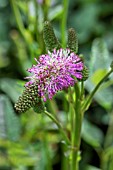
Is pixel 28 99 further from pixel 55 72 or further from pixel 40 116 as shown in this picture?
pixel 40 116

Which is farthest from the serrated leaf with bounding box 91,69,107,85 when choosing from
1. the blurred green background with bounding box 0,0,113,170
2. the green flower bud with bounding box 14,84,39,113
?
the green flower bud with bounding box 14,84,39,113

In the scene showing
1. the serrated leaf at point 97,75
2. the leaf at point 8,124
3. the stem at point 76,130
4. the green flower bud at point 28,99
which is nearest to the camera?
the green flower bud at point 28,99

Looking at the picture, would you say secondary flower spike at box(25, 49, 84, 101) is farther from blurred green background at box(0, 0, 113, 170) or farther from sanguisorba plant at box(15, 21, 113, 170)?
blurred green background at box(0, 0, 113, 170)

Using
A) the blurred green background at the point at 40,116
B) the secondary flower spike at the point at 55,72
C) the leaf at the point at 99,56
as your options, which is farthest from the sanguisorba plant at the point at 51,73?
the leaf at the point at 99,56

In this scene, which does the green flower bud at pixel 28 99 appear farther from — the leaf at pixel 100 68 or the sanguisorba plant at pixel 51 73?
the leaf at pixel 100 68

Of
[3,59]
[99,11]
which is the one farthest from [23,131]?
[99,11]

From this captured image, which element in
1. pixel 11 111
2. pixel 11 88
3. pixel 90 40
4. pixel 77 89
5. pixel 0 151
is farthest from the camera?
pixel 90 40

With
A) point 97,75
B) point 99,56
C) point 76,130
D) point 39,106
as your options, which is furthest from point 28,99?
point 99,56

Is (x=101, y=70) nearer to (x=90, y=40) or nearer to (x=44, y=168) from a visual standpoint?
(x=44, y=168)
